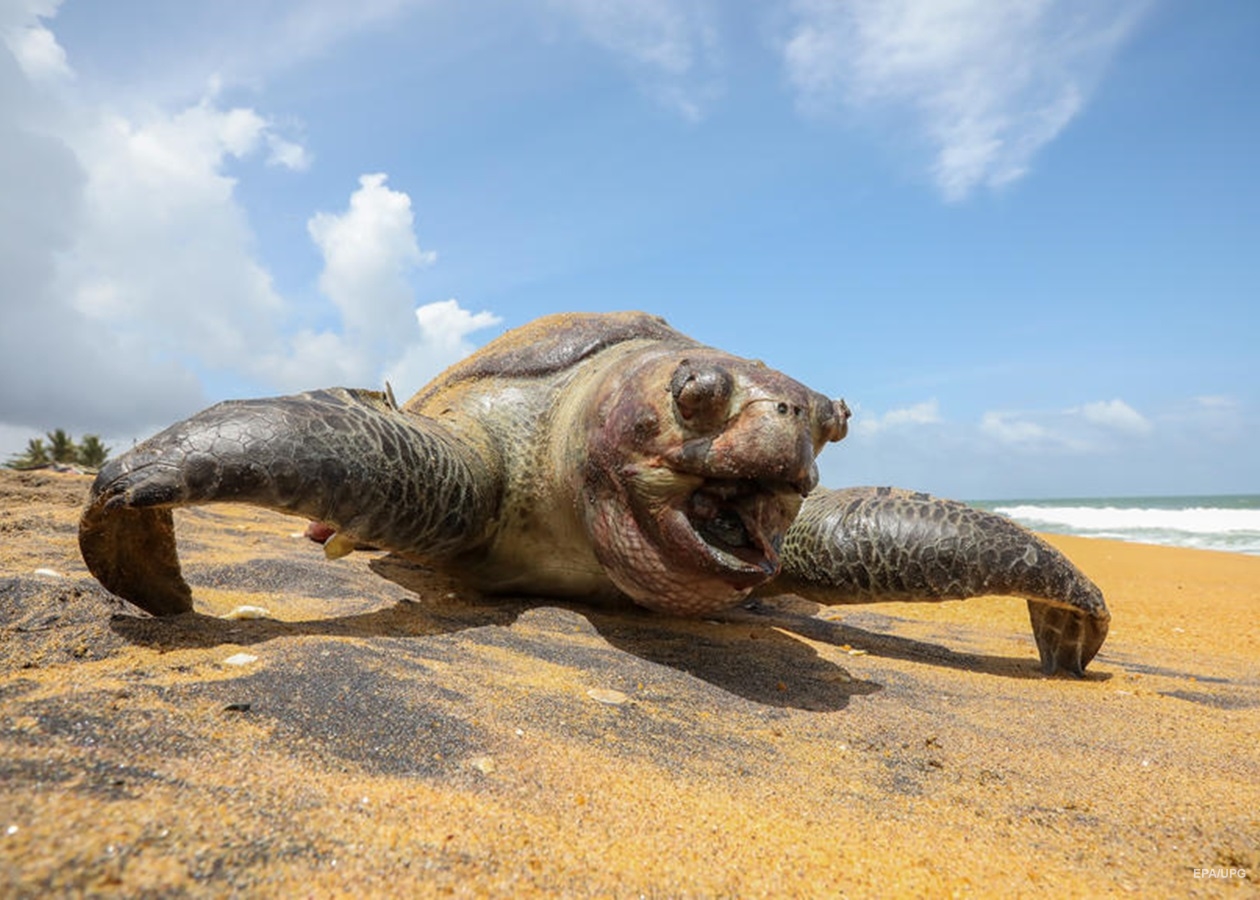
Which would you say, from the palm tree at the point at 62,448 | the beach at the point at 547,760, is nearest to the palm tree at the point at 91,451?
the palm tree at the point at 62,448

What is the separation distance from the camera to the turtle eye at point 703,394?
2.46m

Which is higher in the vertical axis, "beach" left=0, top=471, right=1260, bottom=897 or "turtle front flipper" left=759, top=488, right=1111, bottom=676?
"turtle front flipper" left=759, top=488, right=1111, bottom=676

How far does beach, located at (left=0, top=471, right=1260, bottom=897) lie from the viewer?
106 centimetres

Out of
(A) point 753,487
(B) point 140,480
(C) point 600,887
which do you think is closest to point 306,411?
(B) point 140,480

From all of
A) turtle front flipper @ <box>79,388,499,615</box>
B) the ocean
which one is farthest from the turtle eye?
the ocean

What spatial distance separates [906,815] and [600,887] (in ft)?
2.71

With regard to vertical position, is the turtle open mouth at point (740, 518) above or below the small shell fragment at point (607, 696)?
above

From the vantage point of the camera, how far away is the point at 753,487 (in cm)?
259

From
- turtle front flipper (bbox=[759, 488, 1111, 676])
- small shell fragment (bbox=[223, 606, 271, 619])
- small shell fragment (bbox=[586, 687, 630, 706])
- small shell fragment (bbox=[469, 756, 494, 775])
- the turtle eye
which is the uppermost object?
the turtle eye

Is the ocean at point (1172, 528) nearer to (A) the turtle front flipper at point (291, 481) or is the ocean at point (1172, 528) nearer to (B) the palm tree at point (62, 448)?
(A) the turtle front flipper at point (291, 481)

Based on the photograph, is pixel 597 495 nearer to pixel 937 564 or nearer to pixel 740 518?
pixel 740 518

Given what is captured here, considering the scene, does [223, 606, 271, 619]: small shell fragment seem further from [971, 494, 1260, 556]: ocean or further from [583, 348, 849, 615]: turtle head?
[971, 494, 1260, 556]: ocean

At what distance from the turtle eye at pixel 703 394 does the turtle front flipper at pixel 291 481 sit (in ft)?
3.78

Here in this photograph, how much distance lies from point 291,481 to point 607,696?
129 centimetres
